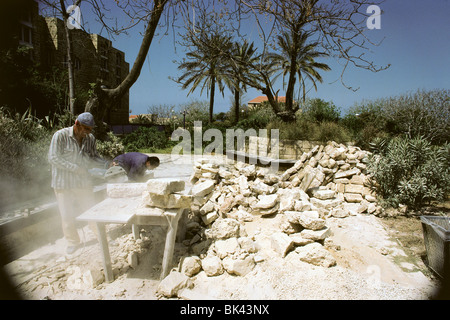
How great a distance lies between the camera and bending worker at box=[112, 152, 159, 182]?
15.8ft

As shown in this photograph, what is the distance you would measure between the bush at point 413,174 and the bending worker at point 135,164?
15.3ft

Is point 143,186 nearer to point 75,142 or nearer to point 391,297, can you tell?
point 75,142

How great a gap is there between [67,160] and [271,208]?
10.9ft

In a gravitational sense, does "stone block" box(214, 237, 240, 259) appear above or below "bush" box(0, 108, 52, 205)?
below

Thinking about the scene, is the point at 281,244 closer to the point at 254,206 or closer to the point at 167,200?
the point at 254,206

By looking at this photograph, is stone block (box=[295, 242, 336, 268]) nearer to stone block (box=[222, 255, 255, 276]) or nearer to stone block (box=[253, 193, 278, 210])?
stone block (box=[222, 255, 255, 276])

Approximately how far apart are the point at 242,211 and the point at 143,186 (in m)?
2.09

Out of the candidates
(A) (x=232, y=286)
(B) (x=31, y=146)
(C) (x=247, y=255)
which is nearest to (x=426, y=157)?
(C) (x=247, y=255)

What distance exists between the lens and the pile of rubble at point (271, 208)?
308cm

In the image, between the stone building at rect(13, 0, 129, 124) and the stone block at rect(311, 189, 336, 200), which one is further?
the stone building at rect(13, 0, 129, 124)

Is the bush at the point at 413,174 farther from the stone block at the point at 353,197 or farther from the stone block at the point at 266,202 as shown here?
the stone block at the point at 266,202

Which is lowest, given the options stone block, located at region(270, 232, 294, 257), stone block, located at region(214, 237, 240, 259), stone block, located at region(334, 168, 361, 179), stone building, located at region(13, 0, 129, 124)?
stone block, located at region(270, 232, 294, 257)

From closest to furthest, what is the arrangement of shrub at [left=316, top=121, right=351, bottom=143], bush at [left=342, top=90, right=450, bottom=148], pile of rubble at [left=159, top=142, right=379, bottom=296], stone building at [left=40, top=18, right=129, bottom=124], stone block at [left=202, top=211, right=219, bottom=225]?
pile of rubble at [left=159, top=142, right=379, bottom=296]
stone block at [left=202, top=211, right=219, bottom=225]
shrub at [left=316, top=121, right=351, bottom=143]
bush at [left=342, top=90, right=450, bottom=148]
stone building at [left=40, top=18, right=129, bottom=124]

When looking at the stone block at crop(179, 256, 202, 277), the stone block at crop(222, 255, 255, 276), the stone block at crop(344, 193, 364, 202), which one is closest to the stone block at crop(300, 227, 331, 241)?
the stone block at crop(222, 255, 255, 276)
